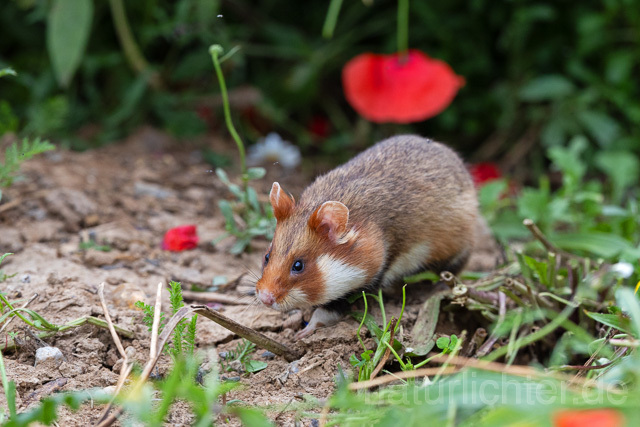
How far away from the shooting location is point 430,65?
5715 mm

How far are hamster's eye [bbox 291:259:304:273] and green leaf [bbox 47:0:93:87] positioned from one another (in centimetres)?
277

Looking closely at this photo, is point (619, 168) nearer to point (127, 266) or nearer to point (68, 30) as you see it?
point (127, 266)

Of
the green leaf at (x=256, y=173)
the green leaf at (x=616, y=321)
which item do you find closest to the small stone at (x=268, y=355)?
the green leaf at (x=256, y=173)

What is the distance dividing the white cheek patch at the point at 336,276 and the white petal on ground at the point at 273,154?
2.94 m

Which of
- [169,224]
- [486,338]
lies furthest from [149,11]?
[486,338]

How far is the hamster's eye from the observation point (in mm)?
A: 3389

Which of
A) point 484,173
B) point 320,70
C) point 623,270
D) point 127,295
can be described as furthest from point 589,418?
point 320,70

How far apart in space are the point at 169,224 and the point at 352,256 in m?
1.72

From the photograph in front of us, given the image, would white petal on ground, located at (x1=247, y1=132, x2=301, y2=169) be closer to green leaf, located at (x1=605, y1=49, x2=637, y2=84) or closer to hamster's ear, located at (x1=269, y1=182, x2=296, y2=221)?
hamster's ear, located at (x1=269, y1=182, x2=296, y2=221)

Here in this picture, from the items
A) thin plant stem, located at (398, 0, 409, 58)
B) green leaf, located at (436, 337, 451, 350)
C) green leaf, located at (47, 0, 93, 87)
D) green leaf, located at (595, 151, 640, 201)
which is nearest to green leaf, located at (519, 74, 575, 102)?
green leaf, located at (595, 151, 640, 201)

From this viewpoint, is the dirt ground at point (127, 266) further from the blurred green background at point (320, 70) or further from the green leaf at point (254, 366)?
the blurred green background at point (320, 70)

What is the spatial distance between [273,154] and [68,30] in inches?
80.3

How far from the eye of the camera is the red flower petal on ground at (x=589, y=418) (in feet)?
5.92

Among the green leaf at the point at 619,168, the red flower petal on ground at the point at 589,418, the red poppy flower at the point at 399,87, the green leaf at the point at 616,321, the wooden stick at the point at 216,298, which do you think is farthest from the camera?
the green leaf at the point at 619,168
